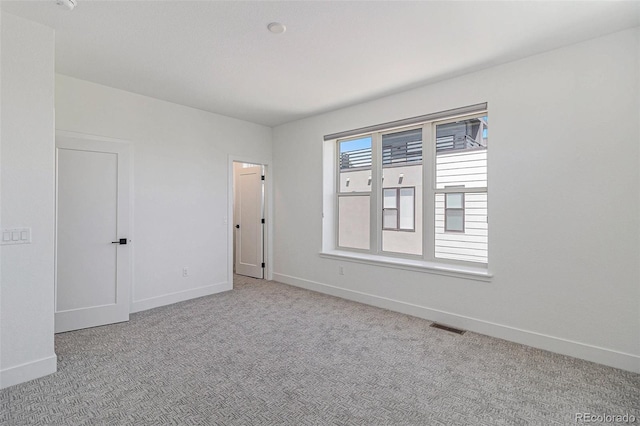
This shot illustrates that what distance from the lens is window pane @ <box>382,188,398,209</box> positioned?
429 centimetres

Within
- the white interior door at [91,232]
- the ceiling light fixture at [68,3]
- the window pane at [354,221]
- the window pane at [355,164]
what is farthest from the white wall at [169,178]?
the window pane at [354,221]

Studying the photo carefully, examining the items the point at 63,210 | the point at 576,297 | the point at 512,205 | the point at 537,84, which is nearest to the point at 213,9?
the point at 63,210

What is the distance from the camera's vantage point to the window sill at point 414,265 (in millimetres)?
3348

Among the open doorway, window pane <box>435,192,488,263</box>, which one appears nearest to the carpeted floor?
window pane <box>435,192,488,263</box>

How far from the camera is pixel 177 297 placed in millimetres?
4379

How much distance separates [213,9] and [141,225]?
2.88m

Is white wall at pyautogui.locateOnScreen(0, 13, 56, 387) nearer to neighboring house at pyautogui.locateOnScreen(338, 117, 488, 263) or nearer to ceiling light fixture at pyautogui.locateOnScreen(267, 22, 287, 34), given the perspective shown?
ceiling light fixture at pyautogui.locateOnScreen(267, 22, 287, 34)

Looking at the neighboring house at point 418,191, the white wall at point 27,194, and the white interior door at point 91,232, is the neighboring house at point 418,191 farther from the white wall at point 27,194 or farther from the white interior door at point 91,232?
the white wall at point 27,194

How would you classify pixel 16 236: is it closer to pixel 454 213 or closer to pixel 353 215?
pixel 353 215

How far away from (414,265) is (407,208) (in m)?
0.79

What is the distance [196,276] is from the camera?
4.63 m

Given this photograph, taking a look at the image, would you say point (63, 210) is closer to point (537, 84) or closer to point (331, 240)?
point (331, 240)

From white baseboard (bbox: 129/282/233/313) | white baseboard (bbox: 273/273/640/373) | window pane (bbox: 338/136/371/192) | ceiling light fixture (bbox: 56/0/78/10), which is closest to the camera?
ceiling light fixture (bbox: 56/0/78/10)

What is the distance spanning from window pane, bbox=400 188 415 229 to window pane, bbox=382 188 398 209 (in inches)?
3.9
